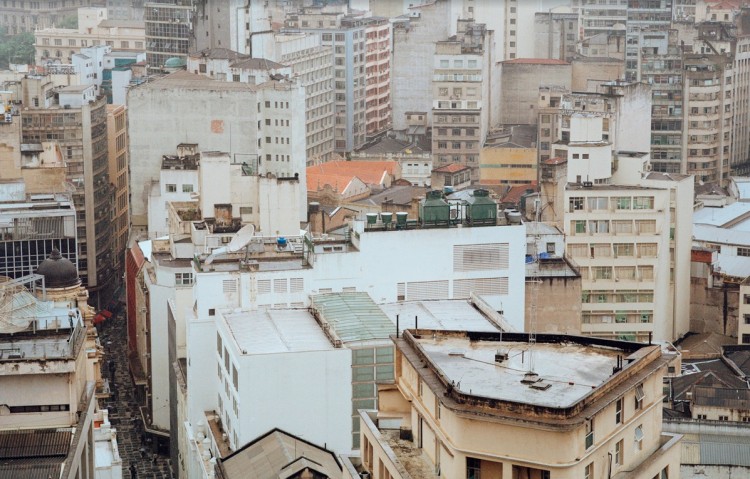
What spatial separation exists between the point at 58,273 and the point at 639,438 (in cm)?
5831

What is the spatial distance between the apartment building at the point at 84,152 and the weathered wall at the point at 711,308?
53266 millimetres

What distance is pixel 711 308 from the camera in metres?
111

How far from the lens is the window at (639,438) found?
37031 mm

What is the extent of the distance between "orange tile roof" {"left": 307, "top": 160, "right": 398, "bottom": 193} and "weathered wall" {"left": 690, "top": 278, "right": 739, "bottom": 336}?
40052 millimetres

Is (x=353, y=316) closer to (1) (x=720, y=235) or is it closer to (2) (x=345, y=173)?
(1) (x=720, y=235)

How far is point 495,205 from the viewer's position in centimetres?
8200

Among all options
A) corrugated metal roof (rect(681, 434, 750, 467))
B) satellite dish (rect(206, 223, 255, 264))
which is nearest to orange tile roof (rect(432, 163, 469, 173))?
satellite dish (rect(206, 223, 255, 264))

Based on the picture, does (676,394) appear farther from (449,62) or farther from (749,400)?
(449,62)

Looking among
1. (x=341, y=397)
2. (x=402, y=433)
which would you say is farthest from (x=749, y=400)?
(x=402, y=433)

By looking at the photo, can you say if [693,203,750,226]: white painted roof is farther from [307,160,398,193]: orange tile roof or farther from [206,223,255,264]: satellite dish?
[206,223,255,264]: satellite dish

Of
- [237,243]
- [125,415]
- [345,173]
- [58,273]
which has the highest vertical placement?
[237,243]

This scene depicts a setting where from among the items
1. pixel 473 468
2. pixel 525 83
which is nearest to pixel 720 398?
pixel 473 468

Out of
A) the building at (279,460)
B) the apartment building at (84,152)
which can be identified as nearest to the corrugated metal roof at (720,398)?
the building at (279,460)

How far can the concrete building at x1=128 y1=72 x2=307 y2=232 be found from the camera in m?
135
